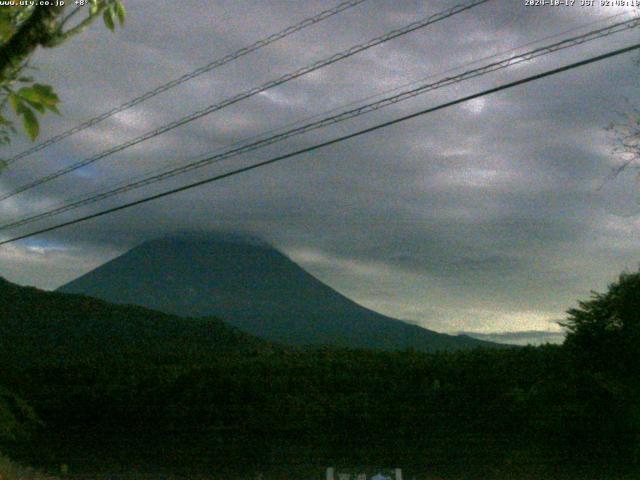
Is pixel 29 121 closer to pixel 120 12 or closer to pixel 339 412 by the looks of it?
pixel 120 12

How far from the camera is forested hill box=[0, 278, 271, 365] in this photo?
24008 millimetres

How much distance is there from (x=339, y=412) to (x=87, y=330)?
1566cm

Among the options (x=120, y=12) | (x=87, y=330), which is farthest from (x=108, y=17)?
(x=87, y=330)

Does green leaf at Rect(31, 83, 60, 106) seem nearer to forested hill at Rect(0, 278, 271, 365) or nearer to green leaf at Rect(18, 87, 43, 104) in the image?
green leaf at Rect(18, 87, 43, 104)

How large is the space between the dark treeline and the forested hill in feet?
16.8

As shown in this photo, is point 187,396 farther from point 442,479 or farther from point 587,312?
point 587,312

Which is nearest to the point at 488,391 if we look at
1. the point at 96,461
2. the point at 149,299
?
the point at 96,461

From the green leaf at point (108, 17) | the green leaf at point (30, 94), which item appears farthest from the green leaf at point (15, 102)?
the green leaf at point (108, 17)

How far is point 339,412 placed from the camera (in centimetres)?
1390

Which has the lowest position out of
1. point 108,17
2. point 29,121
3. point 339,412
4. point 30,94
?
point 339,412

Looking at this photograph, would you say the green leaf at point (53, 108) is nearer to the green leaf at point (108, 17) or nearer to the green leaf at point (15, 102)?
the green leaf at point (15, 102)

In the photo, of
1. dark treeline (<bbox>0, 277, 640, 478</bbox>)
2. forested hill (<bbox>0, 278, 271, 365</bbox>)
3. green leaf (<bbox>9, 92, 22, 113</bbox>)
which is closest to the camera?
green leaf (<bbox>9, 92, 22, 113</bbox>)

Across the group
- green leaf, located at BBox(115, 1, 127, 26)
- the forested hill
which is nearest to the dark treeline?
the forested hill

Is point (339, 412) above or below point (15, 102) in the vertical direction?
below
